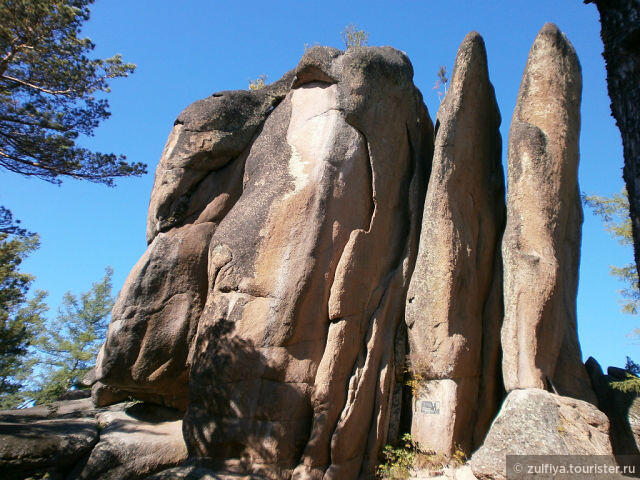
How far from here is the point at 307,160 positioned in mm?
8133

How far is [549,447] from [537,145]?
14.1 feet

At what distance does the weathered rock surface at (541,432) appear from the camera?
568 centimetres

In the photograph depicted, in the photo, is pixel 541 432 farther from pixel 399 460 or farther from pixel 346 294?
pixel 346 294

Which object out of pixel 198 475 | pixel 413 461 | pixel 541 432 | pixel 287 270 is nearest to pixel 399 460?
pixel 413 461

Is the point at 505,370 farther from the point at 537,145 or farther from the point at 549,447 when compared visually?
the point at 537,145

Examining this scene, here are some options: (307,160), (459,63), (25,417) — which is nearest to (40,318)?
(25,417)

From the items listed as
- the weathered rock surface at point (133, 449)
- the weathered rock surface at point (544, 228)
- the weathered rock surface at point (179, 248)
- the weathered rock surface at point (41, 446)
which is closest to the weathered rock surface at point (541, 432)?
the weathered rock surface at point (544, 228)

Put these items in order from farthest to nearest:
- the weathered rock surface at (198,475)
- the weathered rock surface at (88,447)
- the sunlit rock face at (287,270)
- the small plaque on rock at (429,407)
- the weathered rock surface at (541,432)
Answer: the small plaque on rock at (429,407) < the sunlit rock face at (287,270) < the weathered rock surface at (88,447) < the weathered rock surface at (198,475) < the weathered rock surface at (541,432)

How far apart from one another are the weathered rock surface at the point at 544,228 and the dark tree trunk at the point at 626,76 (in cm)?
393

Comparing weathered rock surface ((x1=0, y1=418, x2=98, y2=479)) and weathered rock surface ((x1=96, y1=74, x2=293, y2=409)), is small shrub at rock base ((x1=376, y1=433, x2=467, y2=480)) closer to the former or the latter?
weathered rock surface ((x1=96, y1=74, x2=293, y2=409))

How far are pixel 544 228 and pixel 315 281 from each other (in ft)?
11.1

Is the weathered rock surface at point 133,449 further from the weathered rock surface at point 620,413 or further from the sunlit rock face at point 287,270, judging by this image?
the weathered rock surface at point 620,413

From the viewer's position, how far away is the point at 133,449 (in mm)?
7406

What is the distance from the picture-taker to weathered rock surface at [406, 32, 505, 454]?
24.2 feet
